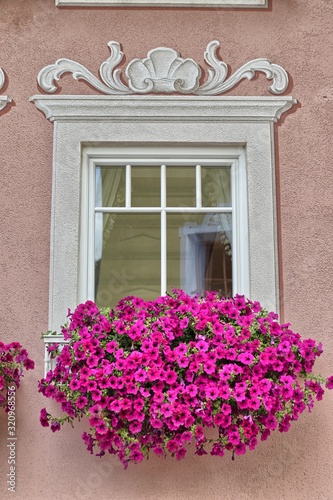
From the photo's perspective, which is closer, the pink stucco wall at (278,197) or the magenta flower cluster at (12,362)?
the magenta flower cluster at (12,362)

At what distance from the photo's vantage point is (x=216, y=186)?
15.4 feet

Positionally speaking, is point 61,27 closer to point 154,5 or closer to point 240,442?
point 154,5

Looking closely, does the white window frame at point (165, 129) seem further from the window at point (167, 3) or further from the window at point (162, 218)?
the window at point (167, 3)

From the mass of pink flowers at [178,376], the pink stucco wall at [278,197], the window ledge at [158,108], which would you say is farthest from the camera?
the window ledge at [158,108]

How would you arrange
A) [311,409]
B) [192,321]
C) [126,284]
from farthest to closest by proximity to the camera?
1. [126,284]
2. [311,409]
3. [192,321]

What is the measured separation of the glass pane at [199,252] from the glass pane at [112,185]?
14.0 inches

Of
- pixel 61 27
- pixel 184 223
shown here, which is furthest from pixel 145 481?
pixel 61 27

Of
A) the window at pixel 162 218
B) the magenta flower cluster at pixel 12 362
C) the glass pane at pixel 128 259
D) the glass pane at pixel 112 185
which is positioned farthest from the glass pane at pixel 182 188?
the magenta flower cluster at pixel 12 362

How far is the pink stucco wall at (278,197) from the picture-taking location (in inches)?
165

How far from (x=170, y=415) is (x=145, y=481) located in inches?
28.6

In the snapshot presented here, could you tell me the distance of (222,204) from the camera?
4680 mm

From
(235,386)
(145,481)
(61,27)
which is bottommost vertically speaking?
(145,481)

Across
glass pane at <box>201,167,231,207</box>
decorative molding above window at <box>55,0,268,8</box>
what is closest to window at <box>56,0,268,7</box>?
decorative molding above window at <box>55,0,268,8</box>

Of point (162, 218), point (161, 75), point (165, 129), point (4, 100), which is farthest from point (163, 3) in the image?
point (162, 218)
